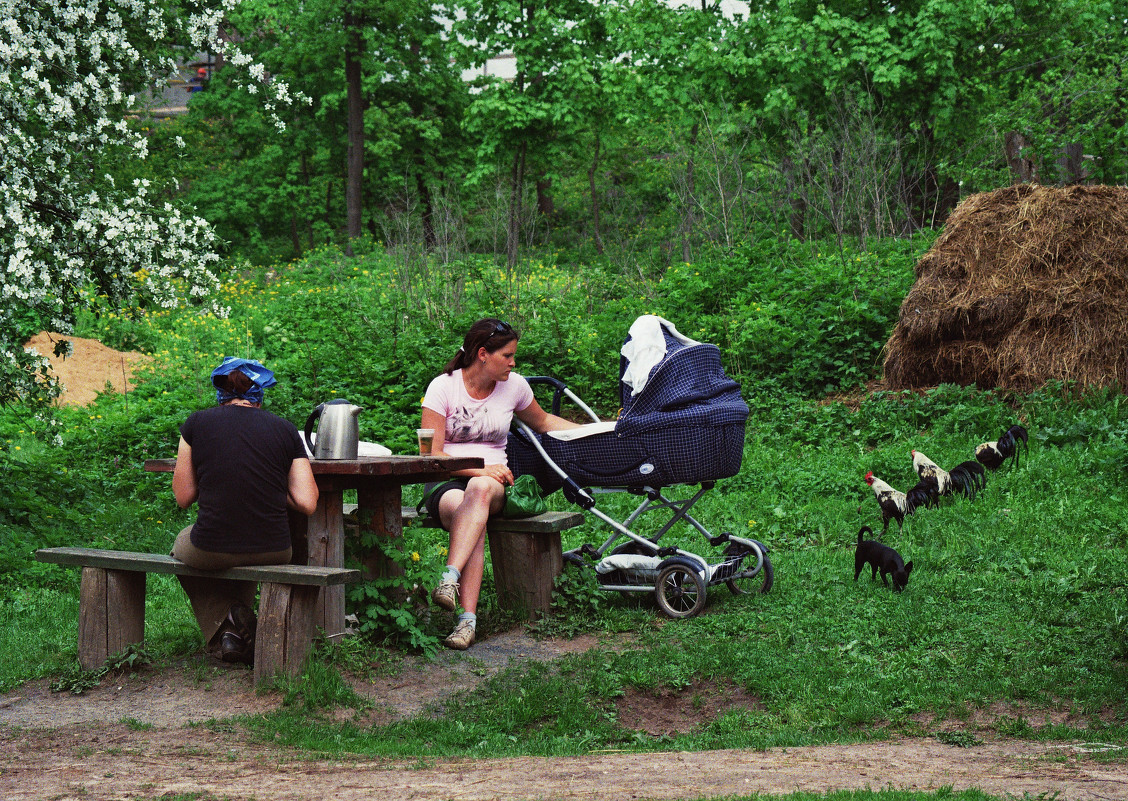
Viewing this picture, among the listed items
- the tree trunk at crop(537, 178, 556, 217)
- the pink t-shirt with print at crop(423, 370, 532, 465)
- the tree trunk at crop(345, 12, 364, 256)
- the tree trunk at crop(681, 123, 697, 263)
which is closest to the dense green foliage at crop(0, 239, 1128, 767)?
the pink t-shirt with print at crop(423, 370, 532, 465)

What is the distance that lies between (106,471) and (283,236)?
25.0 metres

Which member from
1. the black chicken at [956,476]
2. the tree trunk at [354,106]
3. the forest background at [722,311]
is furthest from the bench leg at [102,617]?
the tree trunk at [354,106]

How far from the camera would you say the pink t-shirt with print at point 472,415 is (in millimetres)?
6070

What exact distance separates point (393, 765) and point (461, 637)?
1.55 meters

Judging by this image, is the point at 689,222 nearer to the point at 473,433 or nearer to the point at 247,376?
the point at 473,433

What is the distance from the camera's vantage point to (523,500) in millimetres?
5859

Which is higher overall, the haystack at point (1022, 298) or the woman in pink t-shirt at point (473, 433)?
the haystack at point (1022, 298)

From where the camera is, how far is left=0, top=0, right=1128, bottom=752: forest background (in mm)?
5418

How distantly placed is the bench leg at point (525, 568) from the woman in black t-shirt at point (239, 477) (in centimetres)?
139

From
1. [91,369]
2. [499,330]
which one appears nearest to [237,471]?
[499,330]

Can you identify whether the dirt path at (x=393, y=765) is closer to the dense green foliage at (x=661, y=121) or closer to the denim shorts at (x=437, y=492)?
the denim shorts at (x=437, y=492)

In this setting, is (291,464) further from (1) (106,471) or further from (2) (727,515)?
(1) (106,471)

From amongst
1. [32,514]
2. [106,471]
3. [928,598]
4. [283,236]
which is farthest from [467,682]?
[283,236]

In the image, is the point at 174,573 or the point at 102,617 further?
the point at 102,617
